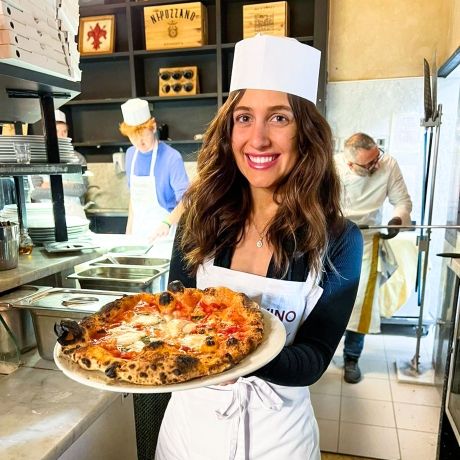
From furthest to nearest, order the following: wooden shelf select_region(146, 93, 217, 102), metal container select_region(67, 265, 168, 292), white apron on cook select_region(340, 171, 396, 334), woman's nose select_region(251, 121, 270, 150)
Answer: wooden shelf select_region(146, 93, 217, 102) < white apron on cook select_region(340, 171, 396, 334) < metal container select_region(67, 265, 168, 292) < woman's nose select_region(251, 121, 270, 150)

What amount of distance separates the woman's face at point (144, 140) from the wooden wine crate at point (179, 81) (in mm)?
781

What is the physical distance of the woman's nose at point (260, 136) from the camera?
3.22ft

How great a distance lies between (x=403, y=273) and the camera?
311 cm

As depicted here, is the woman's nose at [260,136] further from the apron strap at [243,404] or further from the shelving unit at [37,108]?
the shelving unit at [37,108]

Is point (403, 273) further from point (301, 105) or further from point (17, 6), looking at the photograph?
point (17, 6)

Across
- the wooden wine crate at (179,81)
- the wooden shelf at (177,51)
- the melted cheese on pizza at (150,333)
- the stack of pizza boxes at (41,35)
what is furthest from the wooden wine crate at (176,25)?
the melted cheese on pizza at (150,333)

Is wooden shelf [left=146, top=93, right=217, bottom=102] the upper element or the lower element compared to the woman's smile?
upper

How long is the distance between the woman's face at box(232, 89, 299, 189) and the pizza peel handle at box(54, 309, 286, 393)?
1.35 feet

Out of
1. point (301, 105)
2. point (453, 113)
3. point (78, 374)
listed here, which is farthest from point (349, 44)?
point (78, 374)

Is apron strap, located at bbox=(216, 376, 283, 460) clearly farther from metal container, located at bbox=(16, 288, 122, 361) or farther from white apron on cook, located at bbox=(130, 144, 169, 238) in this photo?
white apron on cook, located at bbox=(130, 144, 169, 238)

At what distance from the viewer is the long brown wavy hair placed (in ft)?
3.43

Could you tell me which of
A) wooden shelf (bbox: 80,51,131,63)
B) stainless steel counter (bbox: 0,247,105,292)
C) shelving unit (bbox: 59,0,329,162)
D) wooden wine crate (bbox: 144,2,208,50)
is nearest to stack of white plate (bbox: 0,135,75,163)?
stainless steel counter (bbox: 0,247,105,292)

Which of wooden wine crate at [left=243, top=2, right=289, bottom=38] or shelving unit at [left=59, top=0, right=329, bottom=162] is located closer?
wooden wine crate at [left=243, top=2, right=289, bottom=38]

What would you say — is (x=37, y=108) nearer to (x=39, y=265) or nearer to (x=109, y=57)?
(x=39, y=265)
